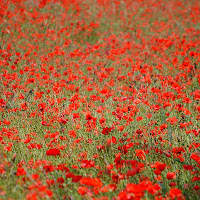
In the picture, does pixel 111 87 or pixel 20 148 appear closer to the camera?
pixel 20 148

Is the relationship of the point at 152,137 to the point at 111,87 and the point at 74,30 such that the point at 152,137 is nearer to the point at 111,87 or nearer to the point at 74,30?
the point at 111,87

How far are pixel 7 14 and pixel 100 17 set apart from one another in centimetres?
289

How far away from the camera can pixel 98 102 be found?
3.35 m

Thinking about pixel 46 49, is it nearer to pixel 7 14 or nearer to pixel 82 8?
pixel 7 14

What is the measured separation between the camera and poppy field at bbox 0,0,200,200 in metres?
1.75

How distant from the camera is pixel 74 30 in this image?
267 inches

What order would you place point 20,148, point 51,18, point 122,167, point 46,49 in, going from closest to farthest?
point 122,167 → point 20,148 → point 46,49 → point 51,18

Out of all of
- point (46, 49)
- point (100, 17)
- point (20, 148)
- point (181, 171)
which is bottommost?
point (181, 171)

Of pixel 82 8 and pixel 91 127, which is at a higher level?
pixel 82 8

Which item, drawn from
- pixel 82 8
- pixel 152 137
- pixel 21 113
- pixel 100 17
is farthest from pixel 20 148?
pixel 82 8

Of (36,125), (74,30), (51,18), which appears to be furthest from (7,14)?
(36,125)

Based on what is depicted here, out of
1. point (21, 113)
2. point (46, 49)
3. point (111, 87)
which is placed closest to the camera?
point (21, 113)

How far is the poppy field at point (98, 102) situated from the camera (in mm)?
1747

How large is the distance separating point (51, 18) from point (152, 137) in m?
5.51
